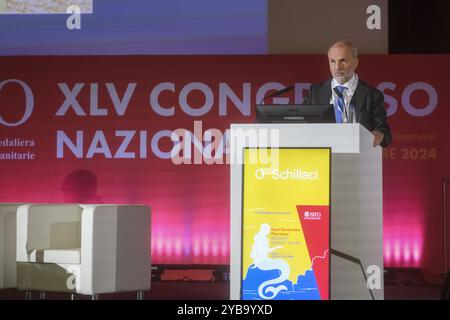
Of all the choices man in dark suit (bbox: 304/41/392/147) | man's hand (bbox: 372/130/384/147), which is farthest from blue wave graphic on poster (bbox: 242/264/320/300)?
man in dark suit (bbox: 304/41/392/147)

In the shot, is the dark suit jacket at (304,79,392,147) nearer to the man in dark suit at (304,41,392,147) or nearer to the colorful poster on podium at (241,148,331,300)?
the man in dark suit at (304,41,392,147)

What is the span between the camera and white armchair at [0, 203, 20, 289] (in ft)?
19.2

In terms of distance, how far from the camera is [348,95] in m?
4.64

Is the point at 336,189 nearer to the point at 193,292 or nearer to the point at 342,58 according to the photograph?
the point at 342,58

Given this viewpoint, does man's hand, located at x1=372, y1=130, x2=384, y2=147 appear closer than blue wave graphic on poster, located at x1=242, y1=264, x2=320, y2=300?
No

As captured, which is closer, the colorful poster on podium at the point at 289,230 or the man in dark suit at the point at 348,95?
the colorful poster on podium at the point at 289,230

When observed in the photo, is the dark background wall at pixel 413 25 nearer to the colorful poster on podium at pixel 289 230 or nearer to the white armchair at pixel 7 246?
the white armchair at pixel 7 246

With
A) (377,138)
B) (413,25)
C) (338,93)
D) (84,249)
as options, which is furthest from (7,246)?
(413,25)

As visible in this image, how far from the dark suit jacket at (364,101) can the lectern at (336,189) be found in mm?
925

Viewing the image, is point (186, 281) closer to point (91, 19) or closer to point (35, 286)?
point (35, 286)

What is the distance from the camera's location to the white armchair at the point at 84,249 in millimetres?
5395

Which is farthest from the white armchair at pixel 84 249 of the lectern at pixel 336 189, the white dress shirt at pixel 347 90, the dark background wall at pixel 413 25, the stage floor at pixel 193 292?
the dark background wall at pixel 413 25

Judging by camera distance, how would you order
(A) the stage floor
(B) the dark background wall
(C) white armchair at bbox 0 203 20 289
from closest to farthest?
(C) white armchair at bbox 0 203 20 289
(A) the stage floor
(B) the dark background wall

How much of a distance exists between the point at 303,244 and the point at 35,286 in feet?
8.67
